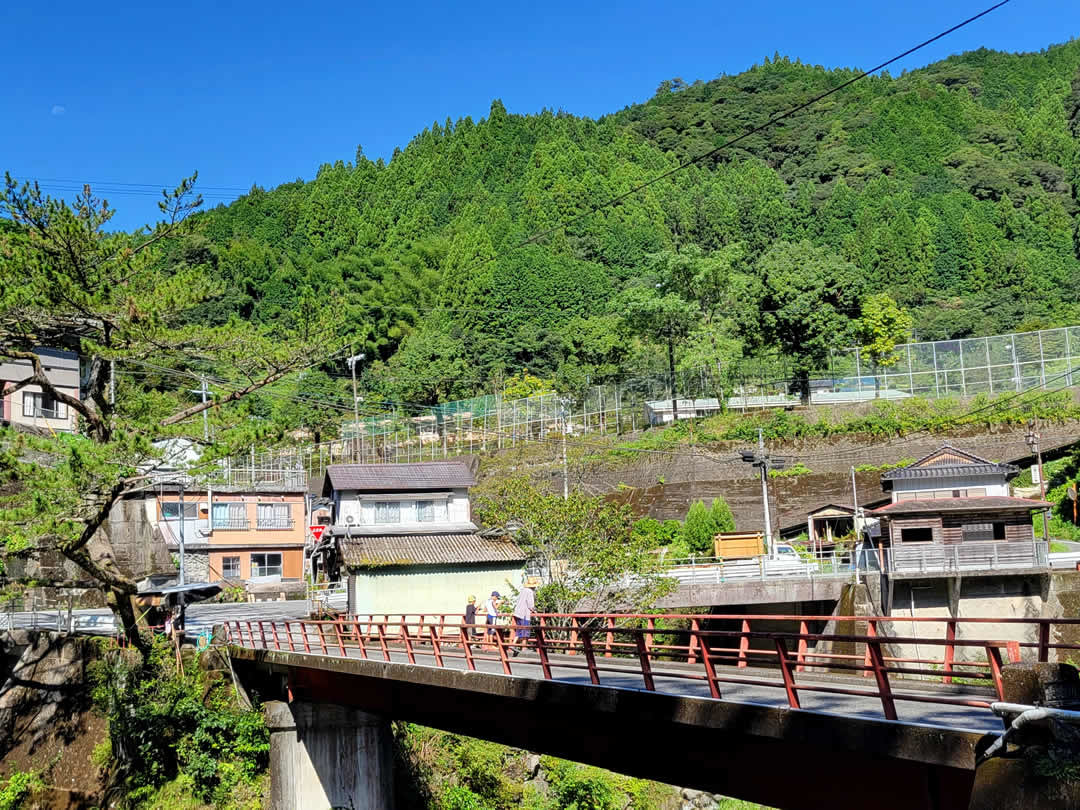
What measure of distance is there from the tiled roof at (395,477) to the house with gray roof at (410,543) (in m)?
0.04

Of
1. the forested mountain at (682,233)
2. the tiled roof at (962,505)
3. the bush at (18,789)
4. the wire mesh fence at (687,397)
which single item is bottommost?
the bush at (18,789)

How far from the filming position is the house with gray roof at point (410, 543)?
32344 mm

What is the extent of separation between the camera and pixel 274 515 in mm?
48656

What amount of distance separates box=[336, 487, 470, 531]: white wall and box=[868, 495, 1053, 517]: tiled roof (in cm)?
1693

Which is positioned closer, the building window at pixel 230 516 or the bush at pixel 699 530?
the bush at pixel 699 530

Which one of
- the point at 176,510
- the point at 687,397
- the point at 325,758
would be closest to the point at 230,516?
the point at 176,510

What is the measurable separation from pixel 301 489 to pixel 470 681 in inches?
1505

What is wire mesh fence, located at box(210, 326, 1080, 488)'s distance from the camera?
51.7 metres

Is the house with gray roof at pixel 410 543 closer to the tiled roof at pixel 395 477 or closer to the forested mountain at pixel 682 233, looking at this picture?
the tiled roof at pixel 395 477

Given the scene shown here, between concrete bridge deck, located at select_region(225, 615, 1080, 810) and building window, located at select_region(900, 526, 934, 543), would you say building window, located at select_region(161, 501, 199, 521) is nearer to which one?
building window, located at select_region(900, 526, 934, 543)

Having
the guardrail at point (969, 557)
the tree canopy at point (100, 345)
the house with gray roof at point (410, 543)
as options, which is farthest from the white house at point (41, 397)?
the guardrail at point (969, 557)

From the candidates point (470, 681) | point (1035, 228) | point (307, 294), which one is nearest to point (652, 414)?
point (307, 294)

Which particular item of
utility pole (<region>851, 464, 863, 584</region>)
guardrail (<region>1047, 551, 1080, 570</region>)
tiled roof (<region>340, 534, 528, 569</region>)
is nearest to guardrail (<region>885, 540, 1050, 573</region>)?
guardrail (<region>1047, 551, 1080, 570</region>)

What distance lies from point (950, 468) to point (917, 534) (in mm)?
4128
